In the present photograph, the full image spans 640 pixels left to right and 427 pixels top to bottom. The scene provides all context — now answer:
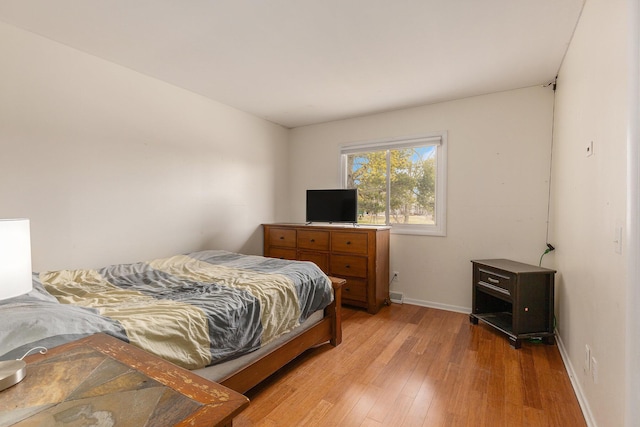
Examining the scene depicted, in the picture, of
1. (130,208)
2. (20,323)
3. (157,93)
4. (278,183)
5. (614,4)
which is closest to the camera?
(20,323)

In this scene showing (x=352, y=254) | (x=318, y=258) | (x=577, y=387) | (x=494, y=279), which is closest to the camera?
(x=577, y=387)

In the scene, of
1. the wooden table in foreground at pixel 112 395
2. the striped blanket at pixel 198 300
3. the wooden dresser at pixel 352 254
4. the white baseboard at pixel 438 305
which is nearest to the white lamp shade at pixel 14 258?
the wooden table in foreground at pixel 112 395

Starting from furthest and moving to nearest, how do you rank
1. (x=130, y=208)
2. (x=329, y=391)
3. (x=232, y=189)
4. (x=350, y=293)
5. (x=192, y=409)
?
1. (x=232, y=189)
2. (x=350, y=293)
3. (x=130, y=208)
4. (x=329, y=391)
5. (x=192, y=409)

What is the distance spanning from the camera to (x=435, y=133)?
136 inches

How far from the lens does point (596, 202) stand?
1.55 meters

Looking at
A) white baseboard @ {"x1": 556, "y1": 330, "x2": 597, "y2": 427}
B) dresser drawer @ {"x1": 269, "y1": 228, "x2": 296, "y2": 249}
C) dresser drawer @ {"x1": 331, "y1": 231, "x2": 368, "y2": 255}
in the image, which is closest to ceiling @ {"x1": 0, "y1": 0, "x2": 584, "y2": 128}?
dresser drawer @ {"x1": 331, "y1": 231, "x2": 368, "y2": 255}

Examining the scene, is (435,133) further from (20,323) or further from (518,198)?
(20,323)

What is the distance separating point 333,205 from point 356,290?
1075mm

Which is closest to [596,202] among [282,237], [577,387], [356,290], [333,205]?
[577,387]

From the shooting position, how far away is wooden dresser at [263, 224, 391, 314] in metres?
3.28

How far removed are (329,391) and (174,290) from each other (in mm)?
1207

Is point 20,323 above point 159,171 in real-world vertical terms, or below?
below

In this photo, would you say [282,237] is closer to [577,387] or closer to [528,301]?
[528,301]

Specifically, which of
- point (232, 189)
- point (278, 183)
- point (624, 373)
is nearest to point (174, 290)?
point (232, 189)
